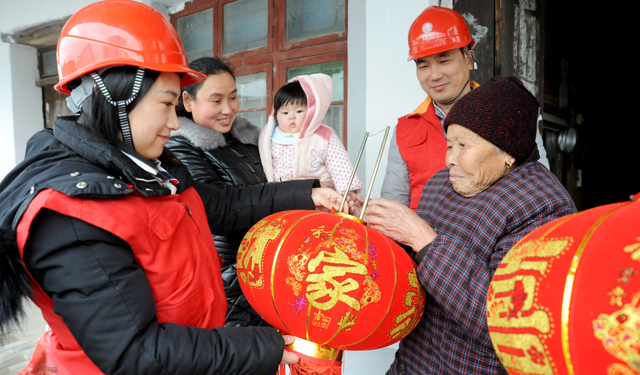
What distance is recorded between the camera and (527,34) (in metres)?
2.60

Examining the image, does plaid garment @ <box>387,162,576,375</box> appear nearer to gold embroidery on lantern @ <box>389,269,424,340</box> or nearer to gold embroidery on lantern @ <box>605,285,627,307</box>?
gold embroidery on lantern @ <box>389,269,424,340</box>

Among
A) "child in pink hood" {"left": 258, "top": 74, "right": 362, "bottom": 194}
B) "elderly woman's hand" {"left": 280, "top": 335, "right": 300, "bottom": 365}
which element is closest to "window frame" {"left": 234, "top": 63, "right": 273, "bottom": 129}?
"child in pink hood" {"left": 258, "top": 74, "right": 362, "bottom": 194}

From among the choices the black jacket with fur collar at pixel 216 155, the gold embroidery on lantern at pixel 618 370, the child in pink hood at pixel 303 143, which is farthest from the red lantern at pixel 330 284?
the child in pink hood at pixel 303 143

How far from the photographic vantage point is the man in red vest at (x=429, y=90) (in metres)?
1.95

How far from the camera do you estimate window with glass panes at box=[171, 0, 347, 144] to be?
3.10m

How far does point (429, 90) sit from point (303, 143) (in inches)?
31.5

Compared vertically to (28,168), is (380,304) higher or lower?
lower

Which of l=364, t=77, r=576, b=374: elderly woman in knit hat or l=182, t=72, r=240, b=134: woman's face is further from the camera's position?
l=182, t=72, r=240, b=134: woman's face

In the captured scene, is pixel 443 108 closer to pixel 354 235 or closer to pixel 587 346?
pixel 354 235

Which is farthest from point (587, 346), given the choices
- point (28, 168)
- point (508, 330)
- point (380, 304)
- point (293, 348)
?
point (28, 168)

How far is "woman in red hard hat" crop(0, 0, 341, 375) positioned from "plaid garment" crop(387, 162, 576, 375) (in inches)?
15.9

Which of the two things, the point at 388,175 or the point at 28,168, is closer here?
the point at 28,168

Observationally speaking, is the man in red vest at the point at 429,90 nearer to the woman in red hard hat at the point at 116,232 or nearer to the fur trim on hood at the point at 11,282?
the woman in red hard hat at the point at 116,232

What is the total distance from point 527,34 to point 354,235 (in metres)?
2.26
